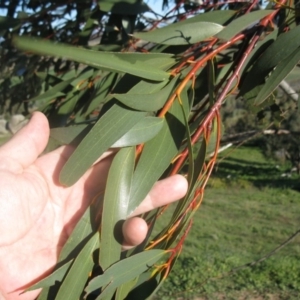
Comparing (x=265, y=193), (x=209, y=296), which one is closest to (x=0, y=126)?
(x=209, y=296)

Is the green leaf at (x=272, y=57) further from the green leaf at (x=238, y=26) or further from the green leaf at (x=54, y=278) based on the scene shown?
the green leaf at (x=54, y=278)

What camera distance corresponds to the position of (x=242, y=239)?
480cm

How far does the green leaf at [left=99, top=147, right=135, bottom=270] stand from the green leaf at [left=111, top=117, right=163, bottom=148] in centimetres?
2

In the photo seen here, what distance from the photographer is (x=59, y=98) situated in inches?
56.3

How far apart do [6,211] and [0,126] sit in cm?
254

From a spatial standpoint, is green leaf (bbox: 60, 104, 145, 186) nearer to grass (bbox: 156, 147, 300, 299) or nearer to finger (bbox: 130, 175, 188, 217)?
finger (bbox: 130, 175, 188, 217)

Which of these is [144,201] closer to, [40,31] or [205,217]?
[40,31]

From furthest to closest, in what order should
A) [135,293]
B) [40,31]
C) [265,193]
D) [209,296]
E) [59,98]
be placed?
[265,193] < [209,296] < [40,31] < [59,98] < [135,293]

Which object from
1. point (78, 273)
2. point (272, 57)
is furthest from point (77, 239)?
point (272, 57)

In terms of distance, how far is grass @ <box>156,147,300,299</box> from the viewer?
332 centimetres

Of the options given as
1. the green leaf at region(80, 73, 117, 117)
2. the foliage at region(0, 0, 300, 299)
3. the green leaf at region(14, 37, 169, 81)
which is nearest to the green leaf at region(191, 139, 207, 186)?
the foliage at region(0, 0, 300, 299)

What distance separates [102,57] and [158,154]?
0.53 ft

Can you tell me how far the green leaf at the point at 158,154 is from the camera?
78 cm

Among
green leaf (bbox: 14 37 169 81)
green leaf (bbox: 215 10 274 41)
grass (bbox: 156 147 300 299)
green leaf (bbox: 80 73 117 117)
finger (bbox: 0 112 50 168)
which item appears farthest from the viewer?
grass (bbox: 156 147 300 299)
